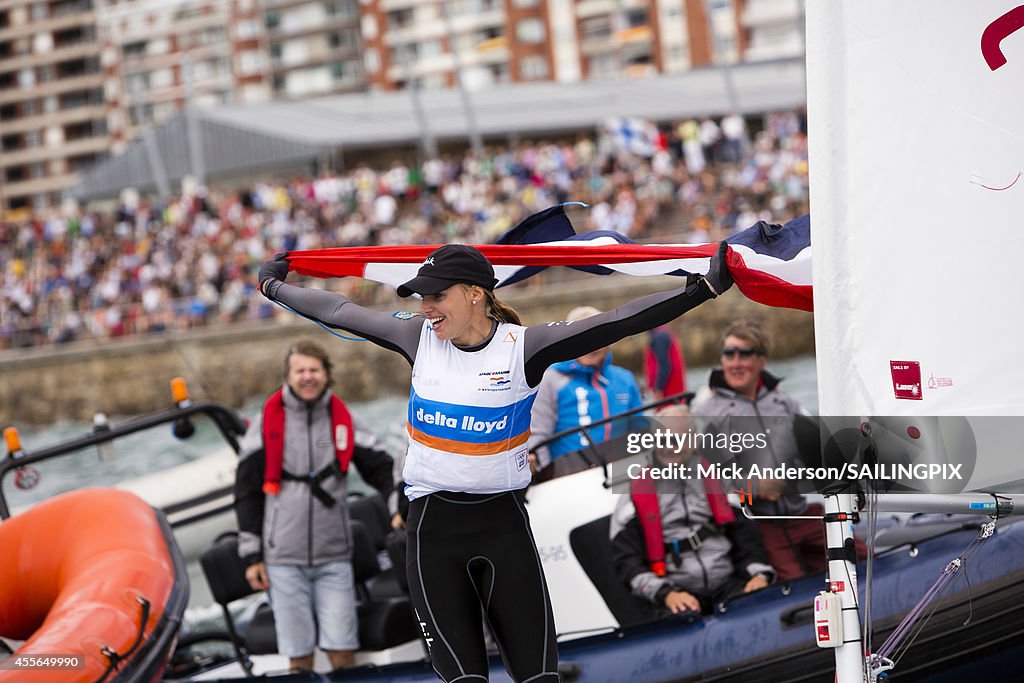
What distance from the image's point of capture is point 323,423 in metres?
6.26

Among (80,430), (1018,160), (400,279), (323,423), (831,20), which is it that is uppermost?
(831,20)

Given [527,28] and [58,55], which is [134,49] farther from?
[527,28]

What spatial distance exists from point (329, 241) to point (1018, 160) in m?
27.9

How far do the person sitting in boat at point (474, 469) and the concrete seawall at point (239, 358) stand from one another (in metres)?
21.2

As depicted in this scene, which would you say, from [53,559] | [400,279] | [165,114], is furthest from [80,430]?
[165,114]

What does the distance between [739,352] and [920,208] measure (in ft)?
6.50

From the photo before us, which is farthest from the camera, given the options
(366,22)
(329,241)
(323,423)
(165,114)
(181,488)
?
(165,114)

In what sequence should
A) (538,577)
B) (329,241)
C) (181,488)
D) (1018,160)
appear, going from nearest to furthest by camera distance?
1. (1018,160)
2. (538,577)
3. (181,488)
4. (329,241)

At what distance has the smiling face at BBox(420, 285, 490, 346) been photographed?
4.09 metres

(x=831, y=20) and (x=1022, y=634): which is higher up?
(x=831, y=20)

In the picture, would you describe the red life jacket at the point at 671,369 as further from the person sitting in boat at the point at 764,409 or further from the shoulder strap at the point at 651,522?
the shoulder strap at the point at 651,522

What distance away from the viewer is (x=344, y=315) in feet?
14.8

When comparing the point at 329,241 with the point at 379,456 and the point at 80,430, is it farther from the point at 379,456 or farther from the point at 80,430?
the point at 379,456

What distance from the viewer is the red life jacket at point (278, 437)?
616cm
